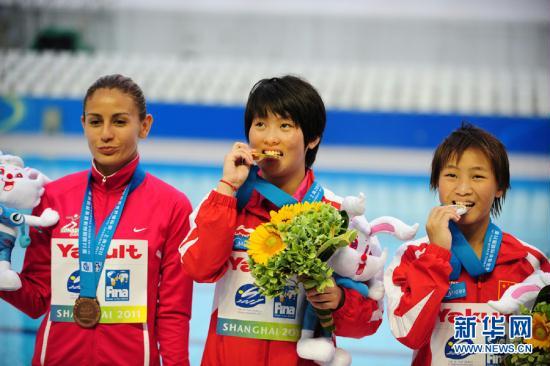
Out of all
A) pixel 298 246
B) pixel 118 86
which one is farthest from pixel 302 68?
pixel 298 246

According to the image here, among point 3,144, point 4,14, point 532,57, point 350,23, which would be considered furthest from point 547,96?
point 4,14

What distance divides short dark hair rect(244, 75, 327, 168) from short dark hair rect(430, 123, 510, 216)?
1.48ft

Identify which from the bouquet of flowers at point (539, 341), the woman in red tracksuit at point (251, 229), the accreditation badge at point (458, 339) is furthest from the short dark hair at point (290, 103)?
the bouquet of flowers at point (539, 341)

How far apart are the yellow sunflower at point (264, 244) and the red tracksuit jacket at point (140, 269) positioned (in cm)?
52

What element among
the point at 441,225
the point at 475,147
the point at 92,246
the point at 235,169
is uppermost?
the point at 475,147

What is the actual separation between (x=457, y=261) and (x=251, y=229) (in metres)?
0.72

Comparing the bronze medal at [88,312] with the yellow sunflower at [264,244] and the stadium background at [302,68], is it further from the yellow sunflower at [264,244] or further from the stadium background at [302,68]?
the stadium background at [302,68]

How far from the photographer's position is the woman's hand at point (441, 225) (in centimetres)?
254

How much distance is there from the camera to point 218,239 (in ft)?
8.25

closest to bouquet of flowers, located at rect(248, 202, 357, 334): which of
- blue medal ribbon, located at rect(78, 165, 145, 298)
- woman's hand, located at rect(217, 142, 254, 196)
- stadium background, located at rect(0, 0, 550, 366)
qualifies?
woman's hand, located at rect(217, 142, 254, 196)

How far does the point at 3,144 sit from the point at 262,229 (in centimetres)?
1502

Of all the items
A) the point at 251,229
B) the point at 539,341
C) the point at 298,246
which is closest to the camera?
the point at 298,246

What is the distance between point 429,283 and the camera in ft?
8.16

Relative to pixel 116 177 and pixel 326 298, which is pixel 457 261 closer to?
pixel 326 298
